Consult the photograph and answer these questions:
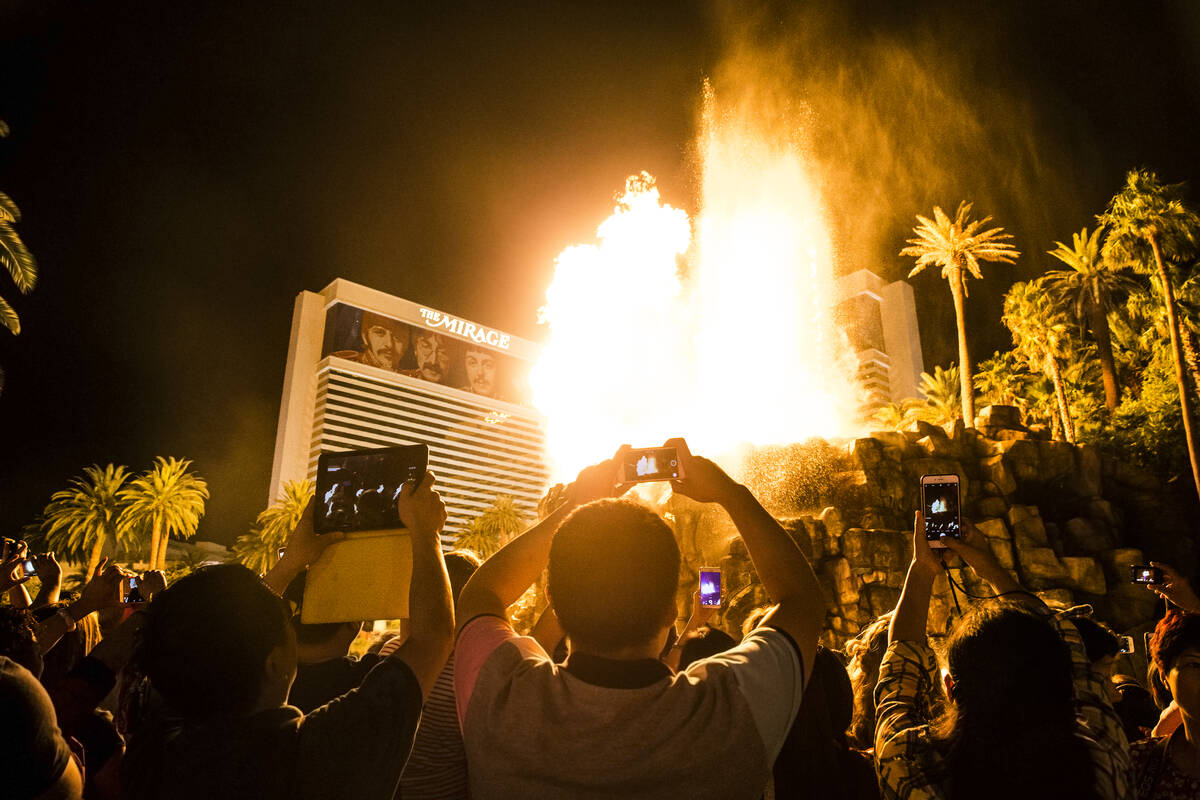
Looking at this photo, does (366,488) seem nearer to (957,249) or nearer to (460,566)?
(460,566)

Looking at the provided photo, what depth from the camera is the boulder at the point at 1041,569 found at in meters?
23.8

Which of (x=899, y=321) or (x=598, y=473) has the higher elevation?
(x=899, y=321)

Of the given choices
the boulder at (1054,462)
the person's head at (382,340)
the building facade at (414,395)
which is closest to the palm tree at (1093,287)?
the boulder at (1054,462)

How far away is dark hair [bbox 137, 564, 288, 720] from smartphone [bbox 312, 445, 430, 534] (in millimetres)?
499

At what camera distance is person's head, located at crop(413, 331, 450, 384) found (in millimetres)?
120250

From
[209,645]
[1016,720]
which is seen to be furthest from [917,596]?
[209,645]

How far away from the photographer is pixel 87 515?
53156 mm

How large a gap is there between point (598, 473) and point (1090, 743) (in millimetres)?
1896

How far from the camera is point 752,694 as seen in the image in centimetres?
203

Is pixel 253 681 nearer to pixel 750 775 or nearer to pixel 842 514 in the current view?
pixel 750 775

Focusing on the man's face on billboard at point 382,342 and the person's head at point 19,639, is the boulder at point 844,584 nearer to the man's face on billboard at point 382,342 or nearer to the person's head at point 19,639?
the person's head at point 19,639

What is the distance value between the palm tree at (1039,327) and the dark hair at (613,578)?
51.4 meters

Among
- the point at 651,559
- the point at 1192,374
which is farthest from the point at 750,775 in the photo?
the point at 1192,374

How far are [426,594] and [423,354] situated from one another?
12184cm
